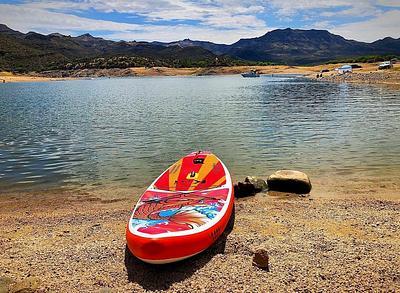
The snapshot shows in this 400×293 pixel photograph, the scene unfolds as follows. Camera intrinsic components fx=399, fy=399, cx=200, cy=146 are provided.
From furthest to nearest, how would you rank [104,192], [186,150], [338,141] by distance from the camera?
[338,141] → [186,150] → [104,192]

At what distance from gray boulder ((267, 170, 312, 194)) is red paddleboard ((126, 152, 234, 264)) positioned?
239 cm

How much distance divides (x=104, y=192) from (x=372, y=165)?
39.1 ft

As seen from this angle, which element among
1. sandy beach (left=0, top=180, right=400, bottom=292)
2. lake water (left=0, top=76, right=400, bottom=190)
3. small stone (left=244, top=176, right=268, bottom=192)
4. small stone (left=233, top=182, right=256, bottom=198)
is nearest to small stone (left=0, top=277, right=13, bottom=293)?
sandy beach (left=0, top=180, right=400, bottom=292)

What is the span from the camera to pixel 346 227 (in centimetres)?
1074

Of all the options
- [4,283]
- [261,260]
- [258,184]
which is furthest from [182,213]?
[258,184]

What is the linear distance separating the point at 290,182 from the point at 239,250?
19.5ft

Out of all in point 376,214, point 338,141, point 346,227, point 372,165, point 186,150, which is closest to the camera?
point 346,227

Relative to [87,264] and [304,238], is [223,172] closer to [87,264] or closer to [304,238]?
[304,238]

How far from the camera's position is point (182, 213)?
33.2 ft

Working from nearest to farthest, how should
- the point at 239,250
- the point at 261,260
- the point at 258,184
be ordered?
the point at 261,260
the point at 239,250
the point at 258,184

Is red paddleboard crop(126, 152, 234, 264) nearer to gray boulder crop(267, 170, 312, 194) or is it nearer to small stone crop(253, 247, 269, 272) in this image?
small stone crop(253, 247, 269, 272)

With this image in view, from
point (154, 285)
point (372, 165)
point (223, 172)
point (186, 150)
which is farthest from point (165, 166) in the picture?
point (154, 285)

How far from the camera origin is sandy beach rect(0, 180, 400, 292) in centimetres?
801

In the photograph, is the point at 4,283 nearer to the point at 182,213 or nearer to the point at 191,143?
the point at 182,213
